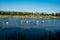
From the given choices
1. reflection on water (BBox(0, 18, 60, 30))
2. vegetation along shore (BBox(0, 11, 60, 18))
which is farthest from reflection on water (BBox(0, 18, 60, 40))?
vegetation along shore (BBox(0, 11, 60, 18))

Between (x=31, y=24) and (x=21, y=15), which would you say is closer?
(x=31, y=24)

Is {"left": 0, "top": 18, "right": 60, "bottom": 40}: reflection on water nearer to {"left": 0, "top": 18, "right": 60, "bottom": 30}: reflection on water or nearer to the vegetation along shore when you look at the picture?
{"left": 0, "top": 18, "right": 60, "bottom": 30}: reflection on water

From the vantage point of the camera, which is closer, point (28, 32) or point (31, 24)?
point (28, 32)

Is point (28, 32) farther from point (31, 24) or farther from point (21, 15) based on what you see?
point (21, 15)

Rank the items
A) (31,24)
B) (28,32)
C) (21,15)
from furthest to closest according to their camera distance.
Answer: (21,15) < (31,24) < (28,32)

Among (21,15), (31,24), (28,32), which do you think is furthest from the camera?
(21,15)

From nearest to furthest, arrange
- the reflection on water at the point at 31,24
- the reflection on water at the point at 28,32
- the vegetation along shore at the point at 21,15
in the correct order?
the reflection on water at the point at 28,32
the reflection on water at the point at 31,24
the vegetation along shore at the point at 21,15

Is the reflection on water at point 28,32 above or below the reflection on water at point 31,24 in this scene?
above

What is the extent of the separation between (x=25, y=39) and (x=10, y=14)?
29.8 metres

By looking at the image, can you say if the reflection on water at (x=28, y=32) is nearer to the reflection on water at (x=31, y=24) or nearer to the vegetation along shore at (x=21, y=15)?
the reflection on water at (x=31, y=24)

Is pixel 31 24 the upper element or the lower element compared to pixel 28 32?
lower

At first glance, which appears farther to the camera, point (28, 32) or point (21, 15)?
point (21, 15)

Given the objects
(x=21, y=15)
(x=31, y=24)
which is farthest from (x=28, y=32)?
(x=21, y=15)

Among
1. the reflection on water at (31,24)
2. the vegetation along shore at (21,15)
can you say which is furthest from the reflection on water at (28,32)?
the vegetation along shore at (21,15)
